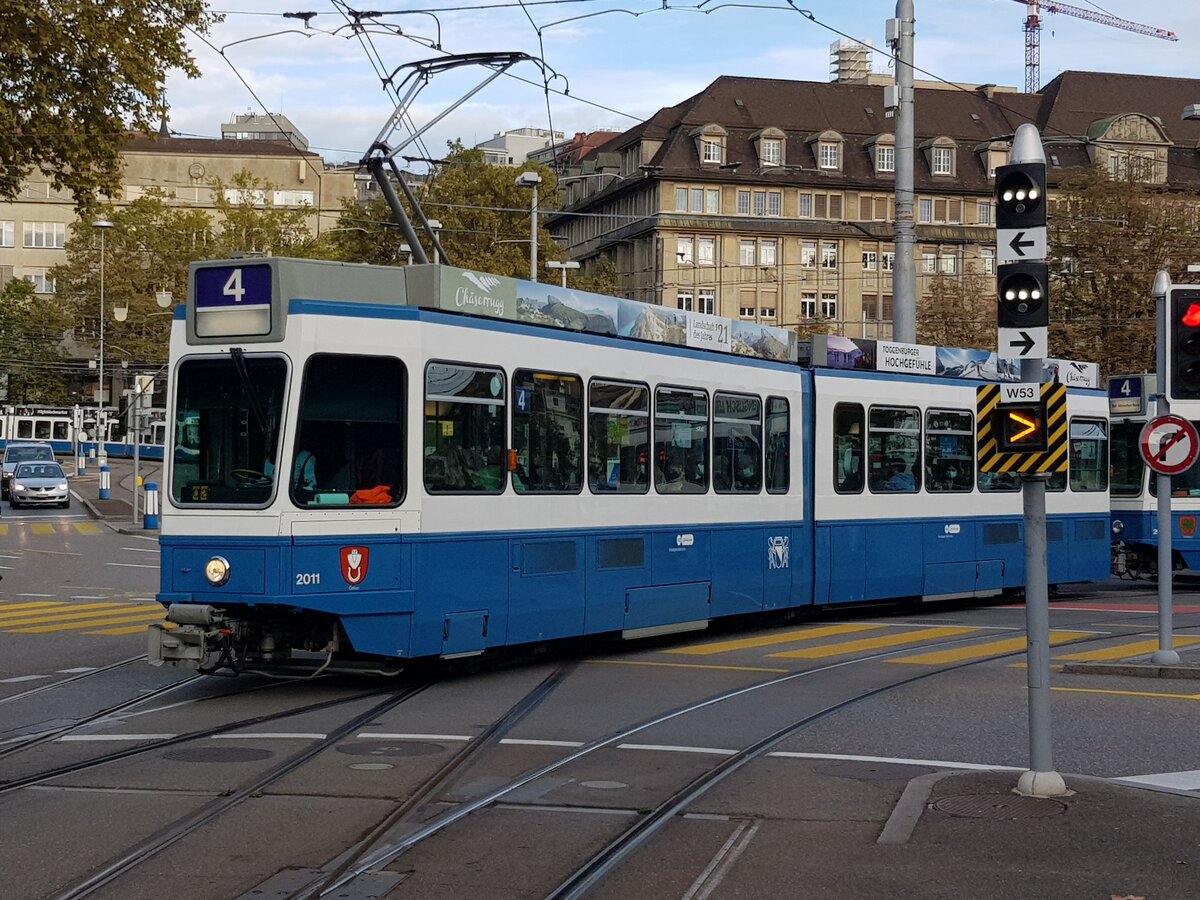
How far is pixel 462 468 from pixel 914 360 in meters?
9.59

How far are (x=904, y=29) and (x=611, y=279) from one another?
44.9 meters

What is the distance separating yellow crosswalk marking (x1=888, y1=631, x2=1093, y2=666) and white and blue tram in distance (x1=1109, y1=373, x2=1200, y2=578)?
28.9 feet

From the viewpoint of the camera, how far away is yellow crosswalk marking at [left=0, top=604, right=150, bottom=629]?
832 inches

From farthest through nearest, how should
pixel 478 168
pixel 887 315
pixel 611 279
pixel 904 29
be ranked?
pixel 887 315
pixel 611 279
pixel 478 168
pixel 904 29

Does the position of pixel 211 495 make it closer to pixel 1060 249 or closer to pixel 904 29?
pixel 904 29

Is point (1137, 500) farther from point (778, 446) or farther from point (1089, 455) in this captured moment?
point (778, 446)

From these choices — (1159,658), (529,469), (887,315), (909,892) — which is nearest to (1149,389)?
(1159,658)

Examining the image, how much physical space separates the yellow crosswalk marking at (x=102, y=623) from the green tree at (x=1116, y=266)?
33812 millimetres

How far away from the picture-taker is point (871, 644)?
18562mm

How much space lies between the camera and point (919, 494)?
71.7ft

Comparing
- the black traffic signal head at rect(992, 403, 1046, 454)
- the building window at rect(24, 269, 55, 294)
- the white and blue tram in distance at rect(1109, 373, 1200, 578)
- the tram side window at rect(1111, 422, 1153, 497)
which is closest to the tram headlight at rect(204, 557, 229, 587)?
the black traffic signal head at rect(992, 403, 1046, 454)

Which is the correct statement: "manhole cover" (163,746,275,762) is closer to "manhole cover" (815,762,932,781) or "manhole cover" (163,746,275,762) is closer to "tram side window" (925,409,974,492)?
"manhole cover" (815,762,932,781)

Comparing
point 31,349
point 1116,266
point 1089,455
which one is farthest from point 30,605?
point 31,349

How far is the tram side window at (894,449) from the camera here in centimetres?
2128
